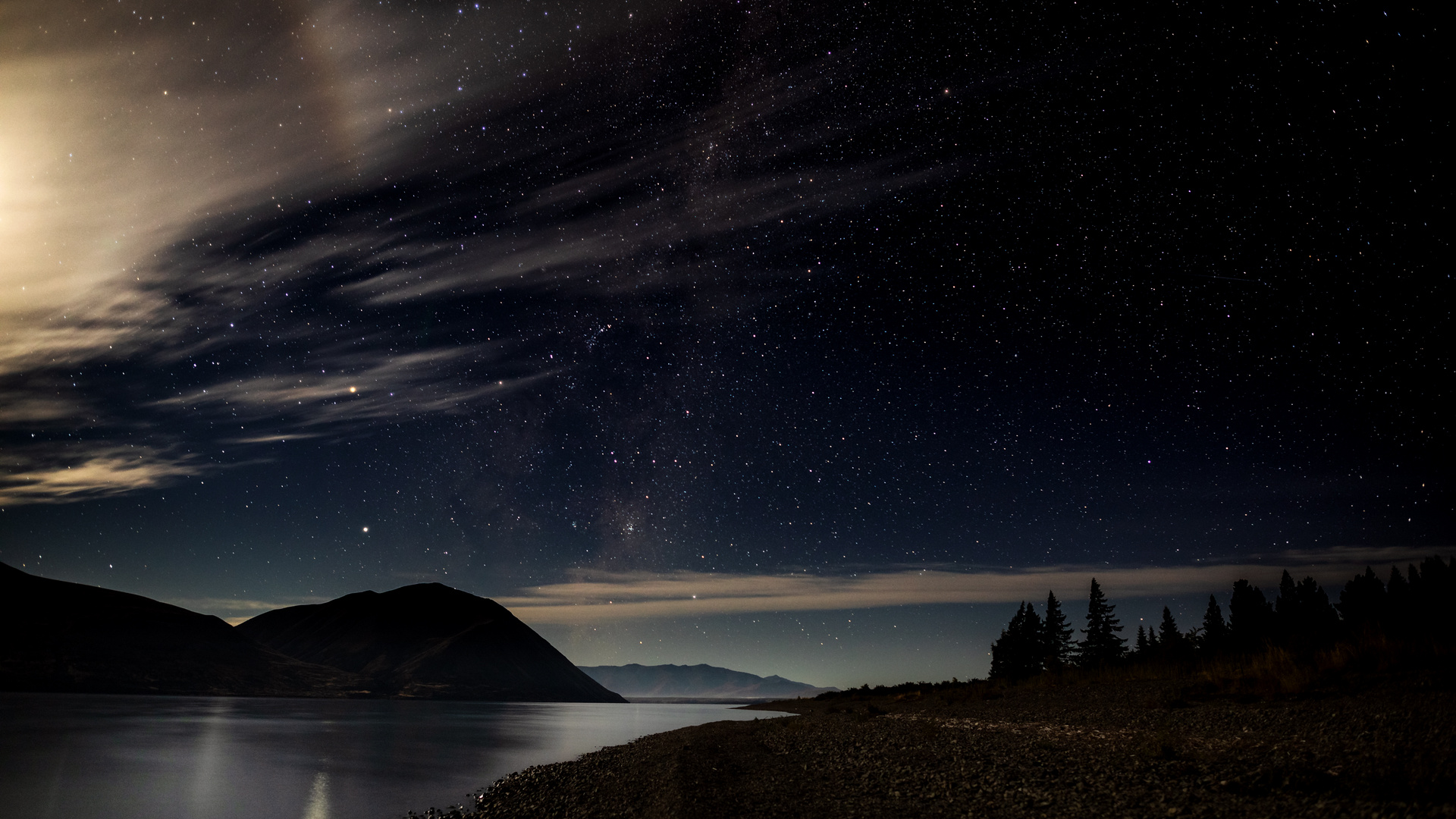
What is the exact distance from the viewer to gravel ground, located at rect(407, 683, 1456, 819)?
33.6 feet

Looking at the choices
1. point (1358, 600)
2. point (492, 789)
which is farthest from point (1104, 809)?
point (1358, 600)

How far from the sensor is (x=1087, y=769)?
550 inches

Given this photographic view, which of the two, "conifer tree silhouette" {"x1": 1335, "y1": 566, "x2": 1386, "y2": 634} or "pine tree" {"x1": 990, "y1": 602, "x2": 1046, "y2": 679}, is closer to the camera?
"conifer tree silhouette" {"x1": 1335, "y1": 566, "x2": 1386, "y2": 634}

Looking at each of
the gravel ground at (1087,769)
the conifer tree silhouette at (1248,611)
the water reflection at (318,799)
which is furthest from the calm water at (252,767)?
the conifer tree silhouette at (1248,611)

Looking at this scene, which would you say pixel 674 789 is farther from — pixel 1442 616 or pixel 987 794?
pixel 1442 616

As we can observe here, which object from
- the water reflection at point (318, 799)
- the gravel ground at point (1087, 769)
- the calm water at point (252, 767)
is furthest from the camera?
the calm water at point (252, 767)

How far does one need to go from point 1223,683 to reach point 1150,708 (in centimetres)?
302

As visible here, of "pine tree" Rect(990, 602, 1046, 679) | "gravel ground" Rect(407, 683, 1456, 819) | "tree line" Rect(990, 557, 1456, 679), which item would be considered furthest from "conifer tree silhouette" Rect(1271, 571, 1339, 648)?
"gravel ground" Rect(407, 683, 1456, 819)

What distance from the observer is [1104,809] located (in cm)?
1125

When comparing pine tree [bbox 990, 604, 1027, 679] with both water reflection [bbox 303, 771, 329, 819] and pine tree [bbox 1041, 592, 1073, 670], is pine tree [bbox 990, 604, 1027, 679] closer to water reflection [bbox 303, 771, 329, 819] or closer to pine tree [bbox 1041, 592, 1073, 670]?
pine tree [bbox 1041, 592, 1073, 670]

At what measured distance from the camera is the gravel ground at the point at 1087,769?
10242 mm

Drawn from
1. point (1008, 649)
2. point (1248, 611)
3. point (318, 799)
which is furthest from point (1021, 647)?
point (318, 799)

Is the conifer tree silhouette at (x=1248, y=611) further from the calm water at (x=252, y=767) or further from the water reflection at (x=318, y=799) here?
the water reflection at (x=318, y=799)

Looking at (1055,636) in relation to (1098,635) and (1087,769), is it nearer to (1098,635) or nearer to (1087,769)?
(1098,635)
